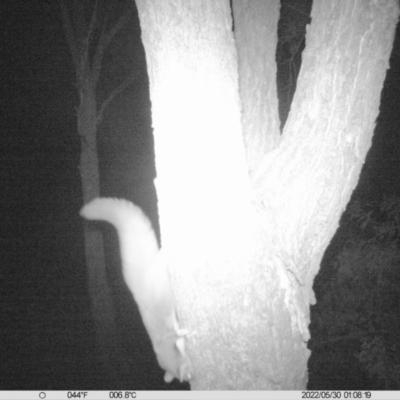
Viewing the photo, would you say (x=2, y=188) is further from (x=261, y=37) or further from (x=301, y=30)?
(x=261, y=37)

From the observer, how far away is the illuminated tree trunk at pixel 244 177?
1.23 m

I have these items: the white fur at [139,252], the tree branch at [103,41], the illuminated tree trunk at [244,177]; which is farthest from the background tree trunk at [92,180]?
the illuminated tree trunk at [244,177]

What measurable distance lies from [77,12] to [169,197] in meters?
6.16

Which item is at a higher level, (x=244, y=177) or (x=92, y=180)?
(x=92, y=180)

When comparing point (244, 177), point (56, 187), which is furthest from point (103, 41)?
point (244, 177)

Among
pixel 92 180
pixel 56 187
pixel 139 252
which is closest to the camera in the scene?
pixel 139 252

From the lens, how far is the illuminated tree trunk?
1.23 m

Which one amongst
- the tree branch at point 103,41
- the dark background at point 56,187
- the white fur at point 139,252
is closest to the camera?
the white fur at point 139,252

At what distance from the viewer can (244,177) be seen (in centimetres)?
126

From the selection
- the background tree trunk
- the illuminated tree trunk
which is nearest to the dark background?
the background tree trunk

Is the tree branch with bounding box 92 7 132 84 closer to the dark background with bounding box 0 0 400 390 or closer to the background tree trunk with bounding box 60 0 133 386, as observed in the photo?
the background tree trunk with bounding box 60 0 133 386

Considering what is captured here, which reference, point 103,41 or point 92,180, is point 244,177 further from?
point 103,41

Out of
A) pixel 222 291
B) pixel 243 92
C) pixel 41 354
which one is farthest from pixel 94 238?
pixel 222 291

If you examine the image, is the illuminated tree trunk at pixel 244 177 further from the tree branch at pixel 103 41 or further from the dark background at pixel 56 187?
the tree branch at pixel 103 41
